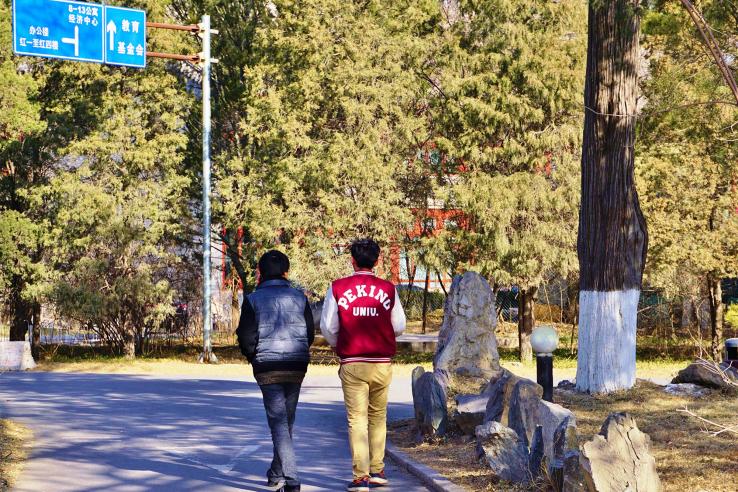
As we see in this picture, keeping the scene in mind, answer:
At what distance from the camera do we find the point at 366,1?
100ft

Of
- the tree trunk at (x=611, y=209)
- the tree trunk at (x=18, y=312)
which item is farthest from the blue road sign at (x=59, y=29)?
the tree trunk at (x=611, y=209)

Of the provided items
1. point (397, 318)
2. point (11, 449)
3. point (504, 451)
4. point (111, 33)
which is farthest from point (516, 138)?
point (504, 451)

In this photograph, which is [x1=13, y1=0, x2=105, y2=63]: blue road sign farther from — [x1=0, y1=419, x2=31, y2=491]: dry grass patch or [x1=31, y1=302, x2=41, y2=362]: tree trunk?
[x1=0, y1=419, x2=31, y2=491]: dry grass patch

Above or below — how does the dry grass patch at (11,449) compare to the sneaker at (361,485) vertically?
below

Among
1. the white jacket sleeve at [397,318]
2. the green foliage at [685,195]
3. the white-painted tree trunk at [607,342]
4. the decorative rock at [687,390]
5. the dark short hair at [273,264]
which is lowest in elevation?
the decorative rock at [687,390]

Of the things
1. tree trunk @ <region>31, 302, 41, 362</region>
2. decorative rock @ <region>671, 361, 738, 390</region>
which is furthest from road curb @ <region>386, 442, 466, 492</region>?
tree trunk @ <region>31, 302, 41, 362</region>

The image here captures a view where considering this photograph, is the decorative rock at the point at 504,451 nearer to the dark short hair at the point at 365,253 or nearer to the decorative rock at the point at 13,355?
the dark short hair at the point at 365,253

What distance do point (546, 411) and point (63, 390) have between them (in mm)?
12893

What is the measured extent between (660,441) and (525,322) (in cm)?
2149

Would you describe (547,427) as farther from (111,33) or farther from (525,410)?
(111,33)

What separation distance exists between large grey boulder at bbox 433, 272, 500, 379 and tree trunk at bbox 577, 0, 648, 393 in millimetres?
1510

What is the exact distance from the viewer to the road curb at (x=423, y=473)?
8.88 m

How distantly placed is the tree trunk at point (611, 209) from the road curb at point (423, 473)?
4060 mm

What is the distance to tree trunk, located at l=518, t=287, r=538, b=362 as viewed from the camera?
3077 centimetres
